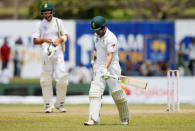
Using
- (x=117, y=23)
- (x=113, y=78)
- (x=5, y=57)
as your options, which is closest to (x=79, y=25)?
(x=117, y=23)

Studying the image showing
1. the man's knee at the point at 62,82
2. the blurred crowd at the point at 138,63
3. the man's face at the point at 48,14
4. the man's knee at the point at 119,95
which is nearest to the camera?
the man's knee at the point at 119,95

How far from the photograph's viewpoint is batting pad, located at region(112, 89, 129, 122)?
431 inches

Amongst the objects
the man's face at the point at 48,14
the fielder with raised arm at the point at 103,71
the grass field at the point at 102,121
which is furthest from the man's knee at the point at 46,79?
the fielder with raised arm at the point at 103,71

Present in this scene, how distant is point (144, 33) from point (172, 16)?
9.01 meters

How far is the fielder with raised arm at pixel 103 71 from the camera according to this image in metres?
10.8

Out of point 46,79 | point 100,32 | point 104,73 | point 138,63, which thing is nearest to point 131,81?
point 104,73

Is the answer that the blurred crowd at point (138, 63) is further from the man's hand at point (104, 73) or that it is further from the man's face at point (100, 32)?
the man's hand at point (104, 73)

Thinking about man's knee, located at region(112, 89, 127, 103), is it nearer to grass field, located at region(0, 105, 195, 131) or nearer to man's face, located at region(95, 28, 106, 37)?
grass field, located at region(0, 105, 195, 131)

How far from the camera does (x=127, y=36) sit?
27.7 metres

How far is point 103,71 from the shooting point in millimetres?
10828

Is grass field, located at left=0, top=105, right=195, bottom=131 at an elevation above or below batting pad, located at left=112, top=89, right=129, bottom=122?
below

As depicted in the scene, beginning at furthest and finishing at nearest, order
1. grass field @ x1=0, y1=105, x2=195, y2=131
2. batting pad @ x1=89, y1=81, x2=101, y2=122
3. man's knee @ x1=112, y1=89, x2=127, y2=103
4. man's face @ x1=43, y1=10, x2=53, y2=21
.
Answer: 1. man's face @ x1=43, y1=10, x2=53, y2=21
2. man's knee @ x1=112, y1=89, x2=127, y2=103
3. batting pad @ x1=89, y1=81, x2=101, y2=122
4. grass field @ x1=0, y1=105, x2=195, y2=131

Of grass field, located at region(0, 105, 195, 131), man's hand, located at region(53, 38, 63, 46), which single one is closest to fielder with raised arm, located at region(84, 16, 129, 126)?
grass field, located at region(0, 105, 195, 131)

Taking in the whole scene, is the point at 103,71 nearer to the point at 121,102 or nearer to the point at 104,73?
the point at 104,73
